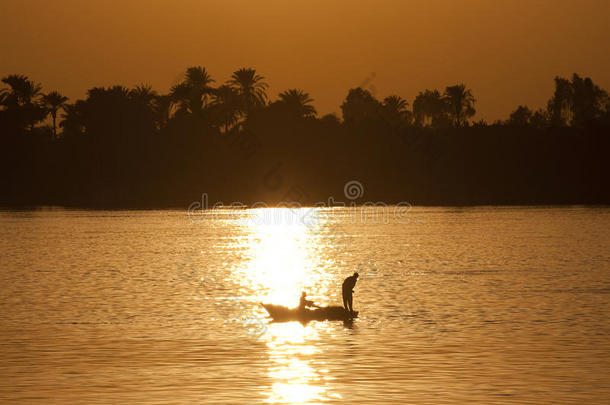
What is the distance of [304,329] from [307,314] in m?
1.12

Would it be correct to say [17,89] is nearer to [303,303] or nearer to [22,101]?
[22,101]

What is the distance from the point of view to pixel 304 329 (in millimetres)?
34969

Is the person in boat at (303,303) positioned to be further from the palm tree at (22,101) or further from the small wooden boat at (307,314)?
the palm tree at (22,101)

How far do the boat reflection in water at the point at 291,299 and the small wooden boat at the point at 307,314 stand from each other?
30 centimetres

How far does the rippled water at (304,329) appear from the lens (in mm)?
24547

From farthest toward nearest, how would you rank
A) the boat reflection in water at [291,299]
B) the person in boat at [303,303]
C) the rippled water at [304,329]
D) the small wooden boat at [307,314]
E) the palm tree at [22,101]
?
1. the palm tree at [22,101]
2. the small wooden boat at [307,314]
3. the person in boat at [303,303]
4. the boat reflection in water at [291,299]
5. the rippled water at [304,329]

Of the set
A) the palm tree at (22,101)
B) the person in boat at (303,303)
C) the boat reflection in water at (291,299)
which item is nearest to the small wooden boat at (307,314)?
the person in boat at (303,303)

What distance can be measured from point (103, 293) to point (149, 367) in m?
21.9

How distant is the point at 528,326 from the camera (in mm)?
35156

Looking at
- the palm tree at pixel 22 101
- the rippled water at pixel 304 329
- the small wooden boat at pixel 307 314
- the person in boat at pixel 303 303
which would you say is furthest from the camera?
the palm tree at pixel 22 101

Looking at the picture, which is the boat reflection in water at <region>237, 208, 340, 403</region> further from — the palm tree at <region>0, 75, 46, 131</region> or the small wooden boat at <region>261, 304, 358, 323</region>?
the palm tree at <region>0, 75, 46, 131</region>

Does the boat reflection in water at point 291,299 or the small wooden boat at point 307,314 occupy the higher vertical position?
the small wooden boat at point 307,314

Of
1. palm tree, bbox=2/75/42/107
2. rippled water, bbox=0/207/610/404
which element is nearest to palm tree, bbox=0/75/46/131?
palm tree, bbox=2/75/42/107

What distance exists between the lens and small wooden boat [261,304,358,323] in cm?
3591
